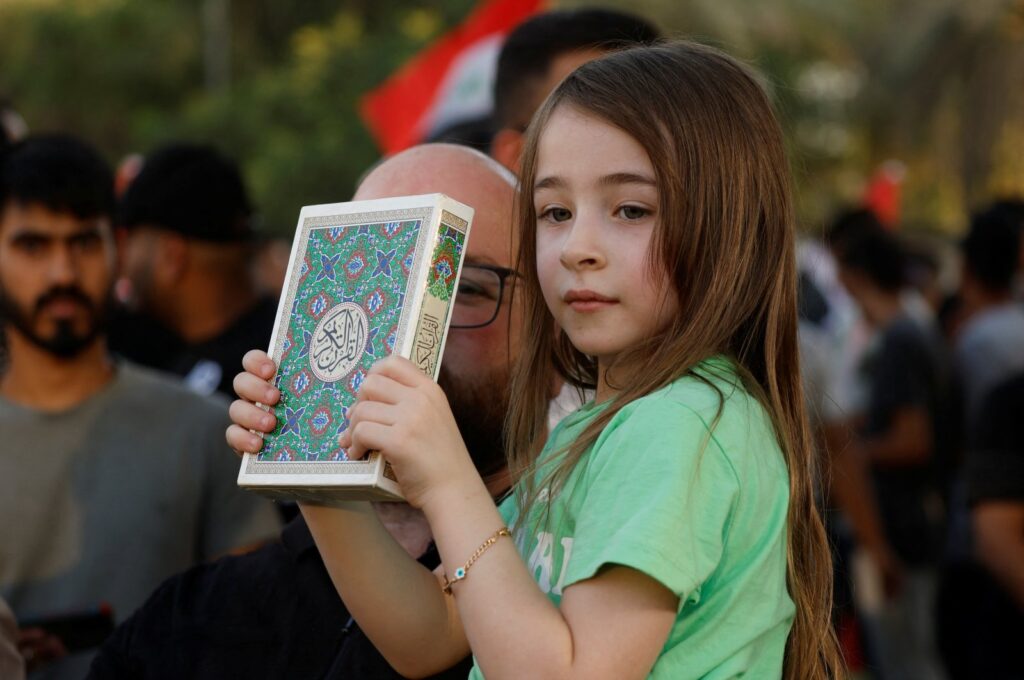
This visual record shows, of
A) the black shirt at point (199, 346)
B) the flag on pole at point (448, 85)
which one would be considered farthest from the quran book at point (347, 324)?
the flag on pole at point (448, 85)

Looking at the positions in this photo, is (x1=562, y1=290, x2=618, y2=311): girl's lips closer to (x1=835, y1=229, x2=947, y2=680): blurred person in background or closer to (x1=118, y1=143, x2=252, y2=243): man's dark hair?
(x1=118, y1=143, x2=252, y2=243): man's dark hair

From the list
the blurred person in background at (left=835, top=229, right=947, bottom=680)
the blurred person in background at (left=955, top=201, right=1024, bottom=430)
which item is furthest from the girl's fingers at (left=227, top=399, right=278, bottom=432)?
the blurred person in background at (left=835, top=229, right=947, bottom=680)

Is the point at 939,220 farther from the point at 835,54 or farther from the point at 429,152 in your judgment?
the point at 429,152

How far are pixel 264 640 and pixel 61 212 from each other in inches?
81.8

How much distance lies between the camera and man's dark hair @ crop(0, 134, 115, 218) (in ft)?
13.9

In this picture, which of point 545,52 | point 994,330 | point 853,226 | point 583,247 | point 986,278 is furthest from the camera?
point 853,226

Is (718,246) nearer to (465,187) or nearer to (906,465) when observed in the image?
(465,187)

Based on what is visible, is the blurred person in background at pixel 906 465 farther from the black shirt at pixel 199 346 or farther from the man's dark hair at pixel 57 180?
the man's dark hair at pixel 57 180

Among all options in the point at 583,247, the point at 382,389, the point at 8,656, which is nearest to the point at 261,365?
the point at 382,389

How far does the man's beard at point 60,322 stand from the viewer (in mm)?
4090

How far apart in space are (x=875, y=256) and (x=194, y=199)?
3603 millimetres

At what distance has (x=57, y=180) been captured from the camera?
4.27 meters

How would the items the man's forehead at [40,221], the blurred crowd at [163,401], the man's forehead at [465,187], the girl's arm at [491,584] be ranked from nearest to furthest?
1. the girl's arm at [491,584]
2. the man's forehead at [465,187]
3. the blurred crowd at [163,401]
4. the man's forehead at [40,221]

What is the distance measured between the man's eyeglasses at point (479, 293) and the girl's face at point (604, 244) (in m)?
0.58
